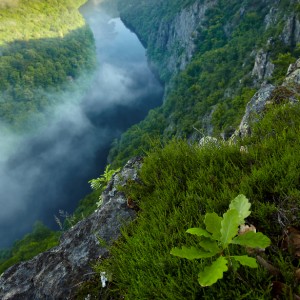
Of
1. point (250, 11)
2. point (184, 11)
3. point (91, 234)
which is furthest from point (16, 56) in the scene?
point (91, 234)

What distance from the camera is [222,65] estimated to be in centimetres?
12762

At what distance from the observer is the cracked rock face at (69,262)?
545 cm

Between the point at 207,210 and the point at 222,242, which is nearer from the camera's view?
the point at 222,242

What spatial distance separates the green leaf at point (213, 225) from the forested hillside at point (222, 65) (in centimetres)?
7103

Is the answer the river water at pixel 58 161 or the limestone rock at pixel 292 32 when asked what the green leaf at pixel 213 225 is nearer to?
the limestone rock at pixel 292 32

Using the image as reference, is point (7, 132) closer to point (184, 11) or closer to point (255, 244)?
point (184, 11)

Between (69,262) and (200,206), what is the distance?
295 cm

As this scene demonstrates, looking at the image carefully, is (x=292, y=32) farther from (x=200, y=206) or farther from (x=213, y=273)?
(x=213, y=273)

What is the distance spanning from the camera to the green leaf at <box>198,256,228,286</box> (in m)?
2.61

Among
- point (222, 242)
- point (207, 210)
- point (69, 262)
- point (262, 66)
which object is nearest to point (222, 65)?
point (262, 66)

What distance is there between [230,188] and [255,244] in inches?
57.8

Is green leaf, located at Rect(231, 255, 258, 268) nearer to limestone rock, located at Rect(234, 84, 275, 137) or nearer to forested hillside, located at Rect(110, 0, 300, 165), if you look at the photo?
limestone rock, located at Rect(234, 84, 275, 137)

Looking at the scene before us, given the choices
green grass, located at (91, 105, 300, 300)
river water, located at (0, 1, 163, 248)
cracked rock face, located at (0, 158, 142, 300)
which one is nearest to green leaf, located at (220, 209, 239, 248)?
green grass, located at (91, 105, 300, 300)

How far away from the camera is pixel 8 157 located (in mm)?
159750
